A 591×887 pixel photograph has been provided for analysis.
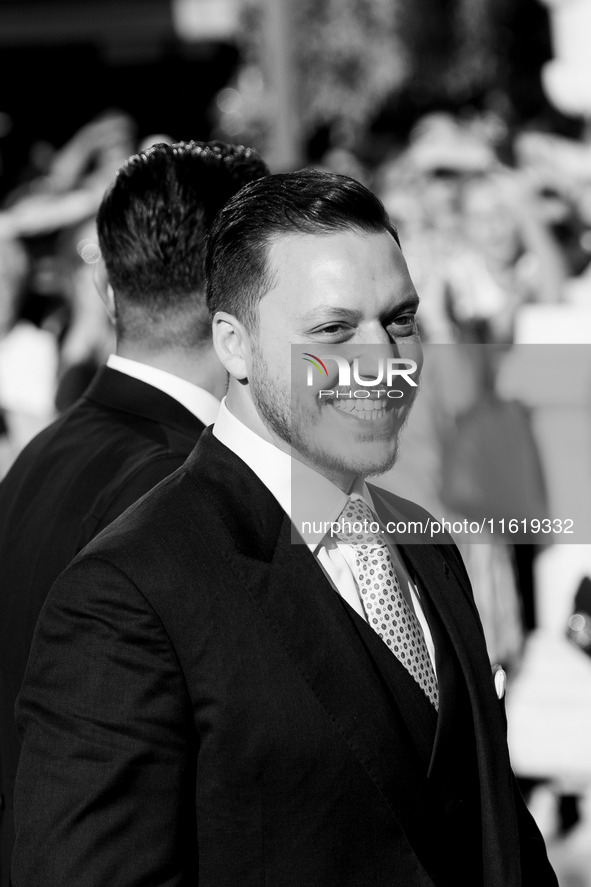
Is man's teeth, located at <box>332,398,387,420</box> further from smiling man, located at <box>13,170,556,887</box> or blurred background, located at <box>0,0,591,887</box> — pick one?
blurred background, located at <box>0,0,591,887</box>

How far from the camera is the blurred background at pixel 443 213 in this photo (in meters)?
4.14

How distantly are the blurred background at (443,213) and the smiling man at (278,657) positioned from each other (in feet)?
3.22

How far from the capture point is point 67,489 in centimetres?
214

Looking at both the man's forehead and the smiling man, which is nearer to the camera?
the smiling man

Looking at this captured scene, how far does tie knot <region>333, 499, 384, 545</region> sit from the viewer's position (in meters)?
1.73

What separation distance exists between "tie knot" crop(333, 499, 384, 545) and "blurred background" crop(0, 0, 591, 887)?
101 centimetres

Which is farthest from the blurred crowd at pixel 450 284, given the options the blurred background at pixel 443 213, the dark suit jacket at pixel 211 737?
the dark suit jacket at pixel 211 737

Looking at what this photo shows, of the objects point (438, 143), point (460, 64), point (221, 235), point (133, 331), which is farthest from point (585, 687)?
point (460, 64)

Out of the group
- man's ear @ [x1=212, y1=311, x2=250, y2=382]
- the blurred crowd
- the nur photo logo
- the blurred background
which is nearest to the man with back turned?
the blurred background

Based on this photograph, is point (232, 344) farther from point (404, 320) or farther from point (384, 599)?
point (384, 599)

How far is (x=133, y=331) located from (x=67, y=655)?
94 centimetres

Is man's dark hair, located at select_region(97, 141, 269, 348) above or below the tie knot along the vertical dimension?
above

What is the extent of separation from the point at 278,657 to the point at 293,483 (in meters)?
0.28

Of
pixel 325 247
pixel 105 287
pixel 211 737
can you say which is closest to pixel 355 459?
pixel 325 247
